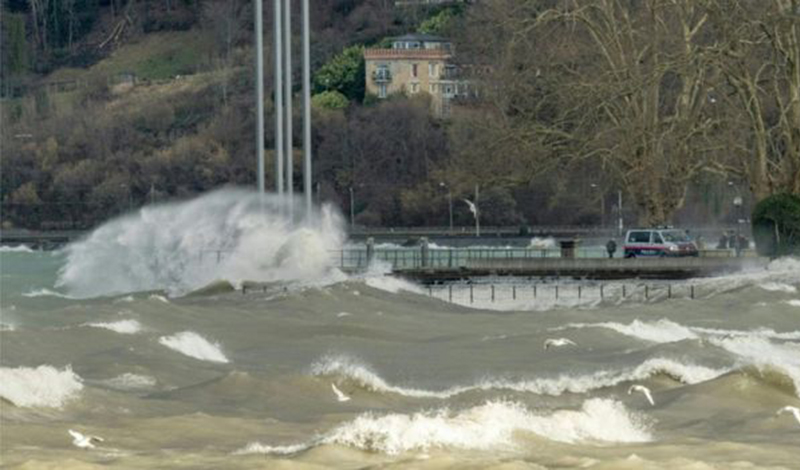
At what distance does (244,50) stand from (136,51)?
12809 mm

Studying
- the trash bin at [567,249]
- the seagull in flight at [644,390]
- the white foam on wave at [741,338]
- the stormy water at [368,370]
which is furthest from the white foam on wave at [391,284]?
the seagull in flight at [644,390]

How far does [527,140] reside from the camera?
72438 millimetres

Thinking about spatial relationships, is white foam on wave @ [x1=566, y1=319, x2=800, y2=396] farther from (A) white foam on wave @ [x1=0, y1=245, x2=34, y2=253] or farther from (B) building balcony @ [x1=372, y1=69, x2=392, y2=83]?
(B) building balcony @ [x1=372, y1=69, x2=392, y2=83]

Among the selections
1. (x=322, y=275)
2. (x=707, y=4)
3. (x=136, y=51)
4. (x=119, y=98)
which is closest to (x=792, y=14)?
(x=707, y=4)

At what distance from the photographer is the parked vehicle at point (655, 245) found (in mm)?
68188

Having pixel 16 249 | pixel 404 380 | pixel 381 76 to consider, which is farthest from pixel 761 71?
pixel 381 76

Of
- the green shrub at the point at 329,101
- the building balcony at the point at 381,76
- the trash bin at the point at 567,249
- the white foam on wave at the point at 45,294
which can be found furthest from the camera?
the building balcony at the point at 381,76

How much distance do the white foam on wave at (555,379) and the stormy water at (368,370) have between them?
67 mm

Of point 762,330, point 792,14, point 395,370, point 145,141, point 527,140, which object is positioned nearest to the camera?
point 395,370

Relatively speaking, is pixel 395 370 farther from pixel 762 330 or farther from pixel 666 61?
pixel 666 61

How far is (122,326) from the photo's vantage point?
5075 centimetres

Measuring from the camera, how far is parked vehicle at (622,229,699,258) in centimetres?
6819

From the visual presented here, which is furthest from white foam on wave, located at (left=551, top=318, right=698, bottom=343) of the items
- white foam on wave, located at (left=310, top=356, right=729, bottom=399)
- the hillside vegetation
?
the hillside vegetation

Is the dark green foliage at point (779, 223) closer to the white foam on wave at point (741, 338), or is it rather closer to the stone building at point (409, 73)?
the white foam on wave at point (741, 338)
